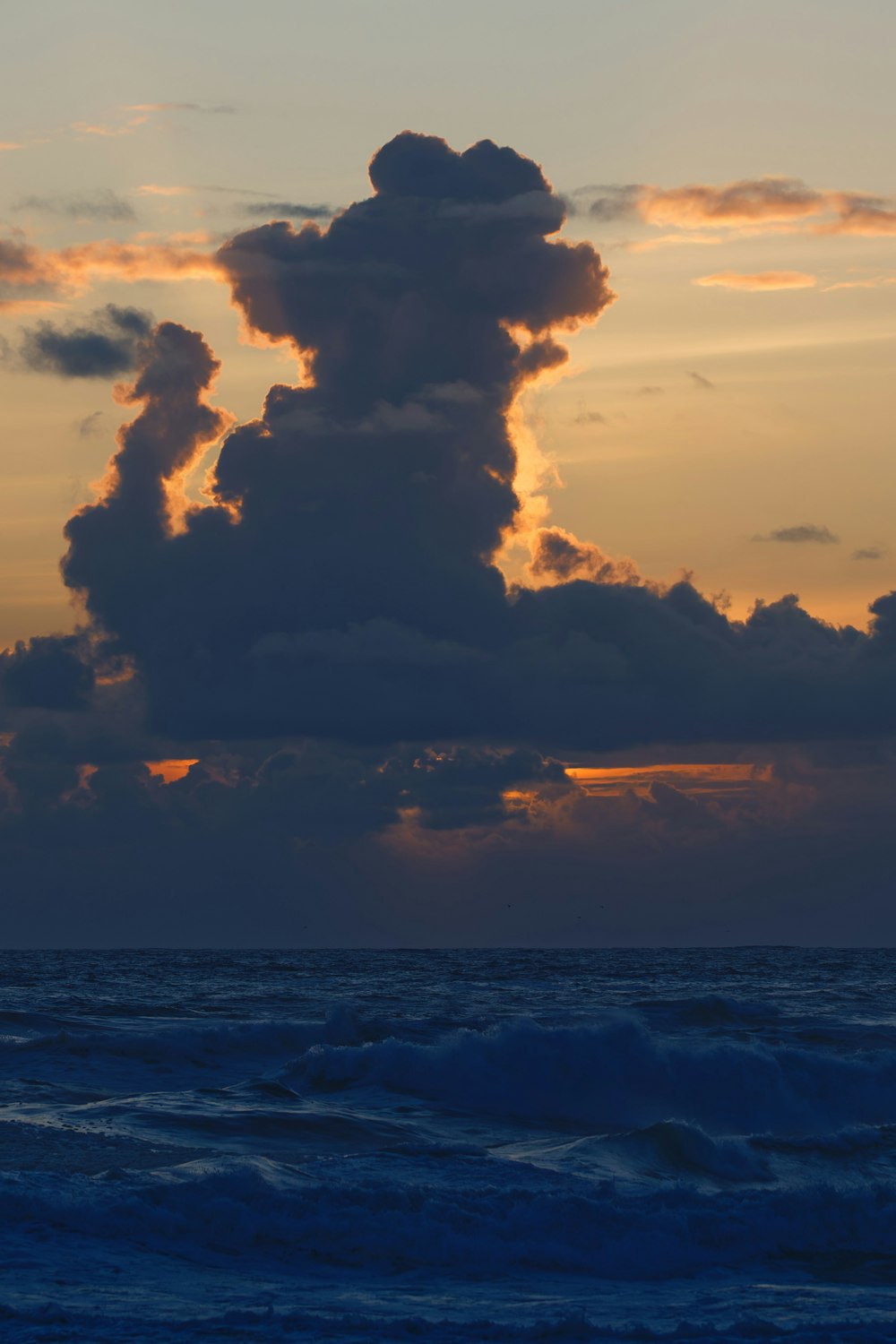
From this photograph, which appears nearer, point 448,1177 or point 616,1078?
point 448,1177

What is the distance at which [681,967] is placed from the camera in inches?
3536

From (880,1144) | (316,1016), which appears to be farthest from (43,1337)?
(316,1016)

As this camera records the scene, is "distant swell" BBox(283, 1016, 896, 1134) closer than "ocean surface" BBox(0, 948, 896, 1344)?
No

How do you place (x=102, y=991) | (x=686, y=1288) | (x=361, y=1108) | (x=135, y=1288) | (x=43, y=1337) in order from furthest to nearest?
(x=102, y=991) < (x=361, y=1108) < (x=686, y=1288) < (x=135, y=1288) < (x=43, y=1337)

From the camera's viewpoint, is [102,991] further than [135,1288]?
Yes

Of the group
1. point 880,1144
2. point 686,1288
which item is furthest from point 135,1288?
point 880,1144

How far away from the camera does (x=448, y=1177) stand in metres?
19.5

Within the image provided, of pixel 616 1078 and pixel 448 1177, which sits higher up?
pixel 448 1177

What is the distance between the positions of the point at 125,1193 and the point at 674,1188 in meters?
7.49

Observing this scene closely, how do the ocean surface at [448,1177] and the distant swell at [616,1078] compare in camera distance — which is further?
the distant swell at [616,1078]

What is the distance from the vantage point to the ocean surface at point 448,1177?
14.2 m

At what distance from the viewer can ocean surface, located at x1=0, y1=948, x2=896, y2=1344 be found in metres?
14.2

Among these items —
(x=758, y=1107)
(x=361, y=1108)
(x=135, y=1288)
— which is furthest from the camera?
(x=758, y=1107)

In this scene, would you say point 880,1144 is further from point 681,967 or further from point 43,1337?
point 681,967
